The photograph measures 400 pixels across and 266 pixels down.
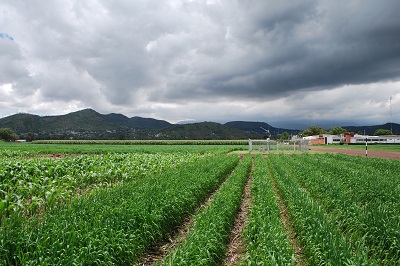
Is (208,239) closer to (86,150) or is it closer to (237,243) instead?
(237,243)

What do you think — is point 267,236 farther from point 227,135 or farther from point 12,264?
point 227,135

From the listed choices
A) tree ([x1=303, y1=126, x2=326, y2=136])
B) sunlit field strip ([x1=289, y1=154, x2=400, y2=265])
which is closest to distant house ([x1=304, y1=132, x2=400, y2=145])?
tree ([x1=303, y1=126, x2=326, y2=136])

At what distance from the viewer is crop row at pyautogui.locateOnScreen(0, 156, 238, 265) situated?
15.3 ft

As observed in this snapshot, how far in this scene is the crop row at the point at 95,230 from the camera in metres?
4.65

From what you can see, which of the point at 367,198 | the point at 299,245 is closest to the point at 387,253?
the point at 299,245

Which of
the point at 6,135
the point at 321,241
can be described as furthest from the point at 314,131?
the point at 321,241

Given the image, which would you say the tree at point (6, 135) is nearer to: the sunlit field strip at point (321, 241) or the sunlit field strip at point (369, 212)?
the sunlit field strip at point (369, 212)

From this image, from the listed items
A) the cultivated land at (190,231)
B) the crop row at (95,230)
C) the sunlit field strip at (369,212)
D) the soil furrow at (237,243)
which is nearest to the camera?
the crop row at (95,230)

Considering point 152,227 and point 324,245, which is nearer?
point 324,245

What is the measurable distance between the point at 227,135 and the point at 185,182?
174057 millimetres

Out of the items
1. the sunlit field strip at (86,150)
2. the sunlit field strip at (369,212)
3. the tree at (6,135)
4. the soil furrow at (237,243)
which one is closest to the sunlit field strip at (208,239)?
the soil furrow at (237,243)

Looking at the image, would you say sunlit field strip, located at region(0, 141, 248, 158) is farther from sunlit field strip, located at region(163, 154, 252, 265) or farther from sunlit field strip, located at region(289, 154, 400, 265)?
sunlit field strip, located at region(163, 154, 252, 265)

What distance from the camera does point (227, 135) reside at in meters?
184

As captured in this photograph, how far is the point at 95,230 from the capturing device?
543 cm
